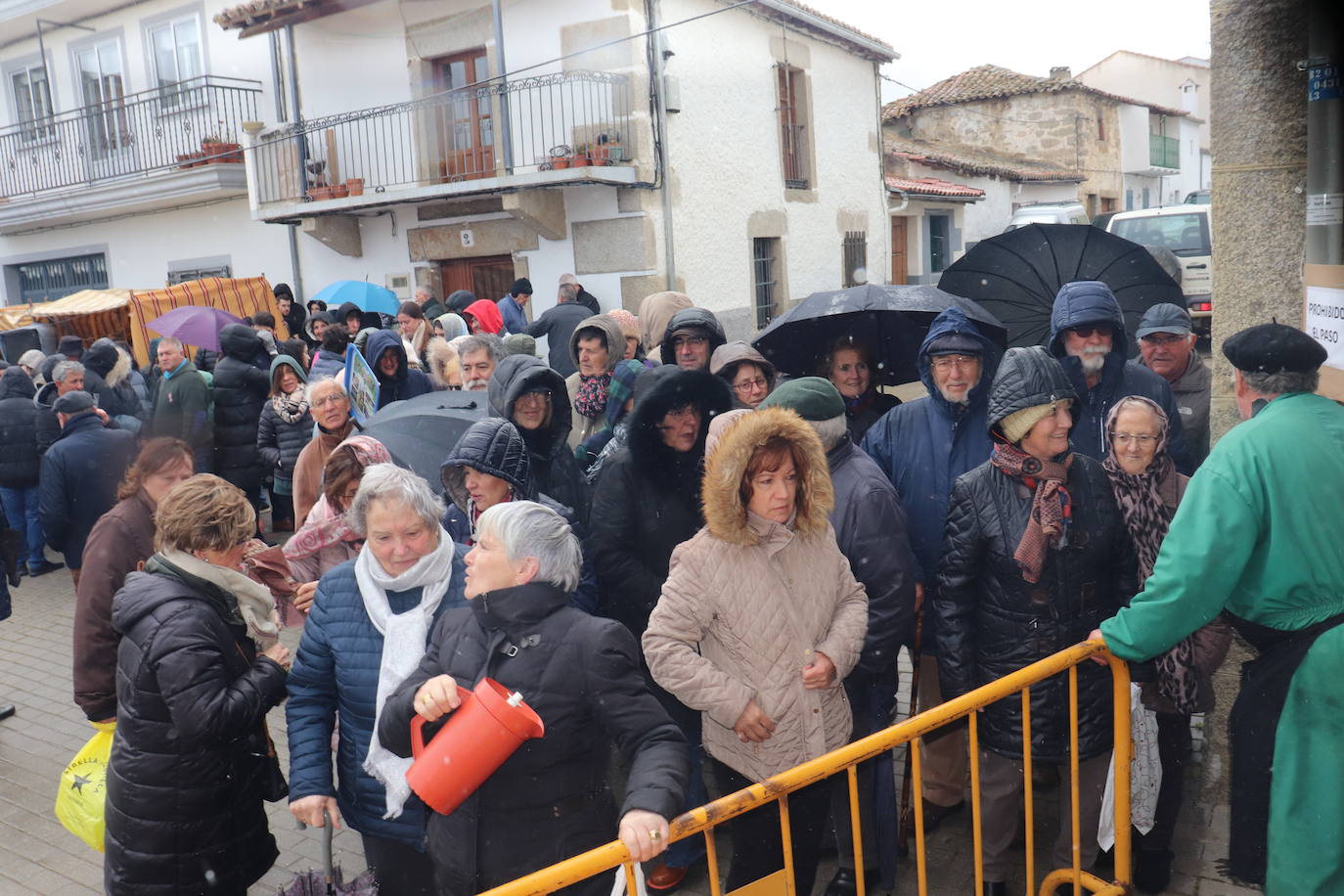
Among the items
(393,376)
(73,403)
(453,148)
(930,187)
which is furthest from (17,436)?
(930,187)

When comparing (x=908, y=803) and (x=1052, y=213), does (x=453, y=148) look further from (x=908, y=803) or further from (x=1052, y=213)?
(x=1052, y=213)

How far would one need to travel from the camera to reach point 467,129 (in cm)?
1366

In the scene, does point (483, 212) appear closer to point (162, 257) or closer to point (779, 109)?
point (779, 109)

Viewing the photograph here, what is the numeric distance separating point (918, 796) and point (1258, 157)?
2685 millimetres

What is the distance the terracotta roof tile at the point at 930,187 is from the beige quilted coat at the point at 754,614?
17.2 m

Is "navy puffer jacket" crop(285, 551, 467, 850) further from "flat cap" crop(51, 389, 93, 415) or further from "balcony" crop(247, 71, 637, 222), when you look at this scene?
"balcony" crop(247, 71, 637, 222)

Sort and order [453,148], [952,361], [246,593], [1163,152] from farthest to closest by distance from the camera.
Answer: [1163,152]
[453,148]
[952,361]
[246,593]

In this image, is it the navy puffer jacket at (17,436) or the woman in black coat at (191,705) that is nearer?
the woman in black coat at (191,705)

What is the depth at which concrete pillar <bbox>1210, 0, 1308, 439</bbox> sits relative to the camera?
373 centimetres

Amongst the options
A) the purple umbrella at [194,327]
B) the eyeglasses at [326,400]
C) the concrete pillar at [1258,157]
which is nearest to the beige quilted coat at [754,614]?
the concrete pillar at [1258,157]

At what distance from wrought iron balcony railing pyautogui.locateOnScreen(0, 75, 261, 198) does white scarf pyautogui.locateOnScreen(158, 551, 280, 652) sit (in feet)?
44.7

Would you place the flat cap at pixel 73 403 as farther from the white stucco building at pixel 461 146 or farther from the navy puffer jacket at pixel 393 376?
the white stucco building at pixel 461 146

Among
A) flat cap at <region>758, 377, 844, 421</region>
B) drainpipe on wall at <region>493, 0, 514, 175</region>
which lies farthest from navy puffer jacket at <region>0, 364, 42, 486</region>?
flat cap at <region>758, 377, 844, 421</region>

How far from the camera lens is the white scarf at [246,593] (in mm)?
2988
